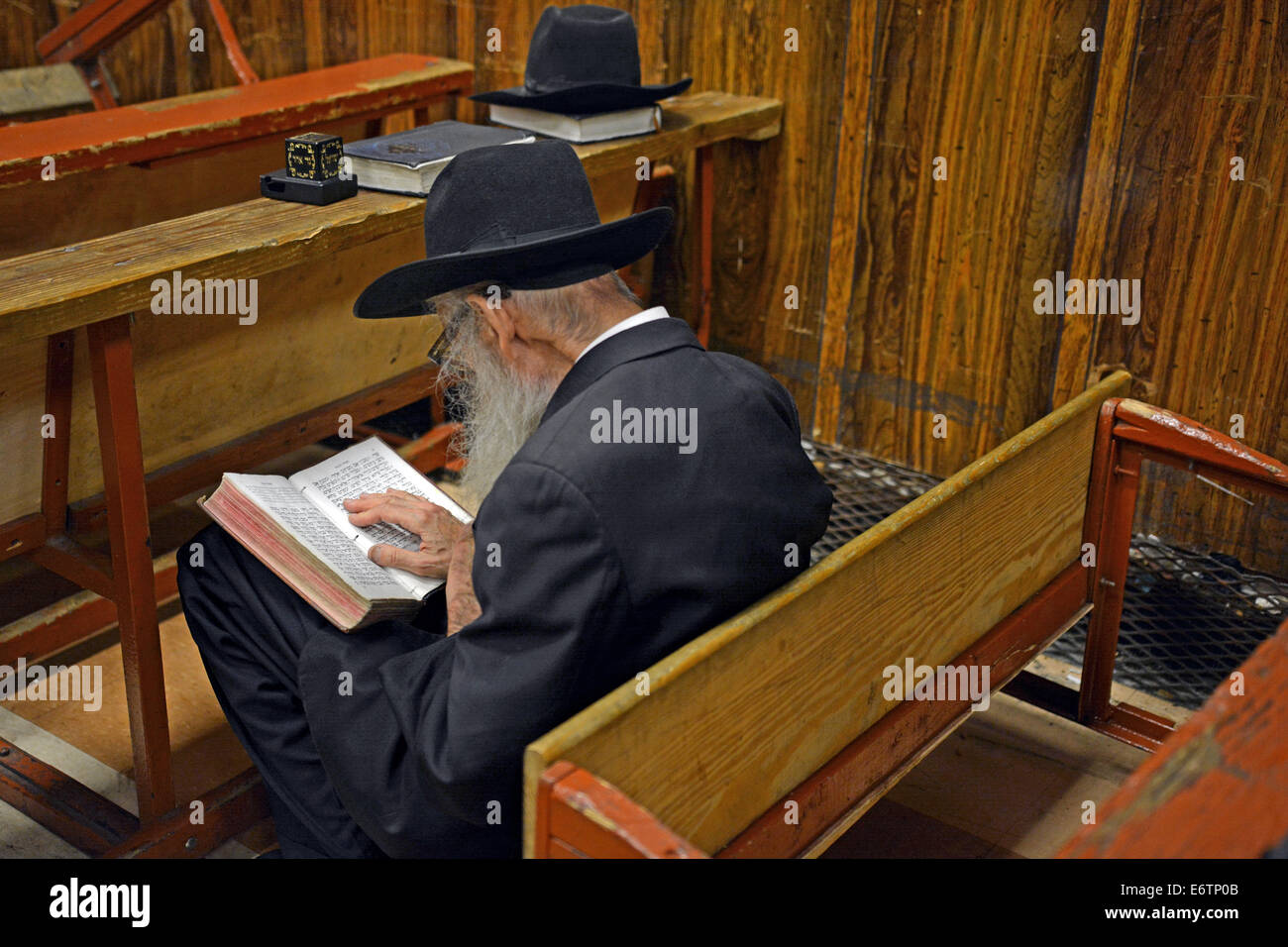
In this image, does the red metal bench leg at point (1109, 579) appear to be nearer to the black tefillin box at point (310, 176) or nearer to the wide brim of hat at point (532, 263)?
the wide brim of hat at point (532, 263)

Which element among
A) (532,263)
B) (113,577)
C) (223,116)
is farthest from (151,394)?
(532,263)

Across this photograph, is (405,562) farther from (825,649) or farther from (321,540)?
(825,649)

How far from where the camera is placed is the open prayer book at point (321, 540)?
6.46 feet

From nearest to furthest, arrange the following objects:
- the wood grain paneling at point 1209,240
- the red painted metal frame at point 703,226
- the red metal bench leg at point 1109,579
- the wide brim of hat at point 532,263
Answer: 1. the wide brim of hat at point 532,263
2. the red metal bench leg at point 1109,579
3. the wood grain paneling at point 1209,240
4. the red painted metal frame at point 703,226

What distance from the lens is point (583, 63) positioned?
3.22 metres

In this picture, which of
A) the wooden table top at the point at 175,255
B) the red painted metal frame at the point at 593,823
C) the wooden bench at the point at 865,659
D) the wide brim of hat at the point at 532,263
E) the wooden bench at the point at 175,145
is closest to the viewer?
the red painted metal frame at the point at 593,823

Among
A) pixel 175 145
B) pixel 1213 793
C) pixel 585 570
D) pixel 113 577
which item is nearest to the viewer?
pixel 1213 793

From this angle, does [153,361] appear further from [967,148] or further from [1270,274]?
[1270,274]

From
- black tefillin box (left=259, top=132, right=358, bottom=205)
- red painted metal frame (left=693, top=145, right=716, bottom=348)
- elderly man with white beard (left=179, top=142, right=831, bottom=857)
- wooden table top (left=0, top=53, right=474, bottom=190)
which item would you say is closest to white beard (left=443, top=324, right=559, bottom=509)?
elderly man with white beard (left=179, top=142, right=831, bottom=857)

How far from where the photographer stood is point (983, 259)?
3.41 metres

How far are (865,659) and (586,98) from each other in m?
1.81

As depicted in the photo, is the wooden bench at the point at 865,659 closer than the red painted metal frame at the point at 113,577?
Yes

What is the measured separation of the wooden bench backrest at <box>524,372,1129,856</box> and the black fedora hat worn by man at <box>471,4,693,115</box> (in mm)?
1459

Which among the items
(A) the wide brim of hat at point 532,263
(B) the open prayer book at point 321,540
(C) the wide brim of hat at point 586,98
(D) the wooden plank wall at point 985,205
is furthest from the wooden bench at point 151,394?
(D) the wooden plank wall at point 985,205
